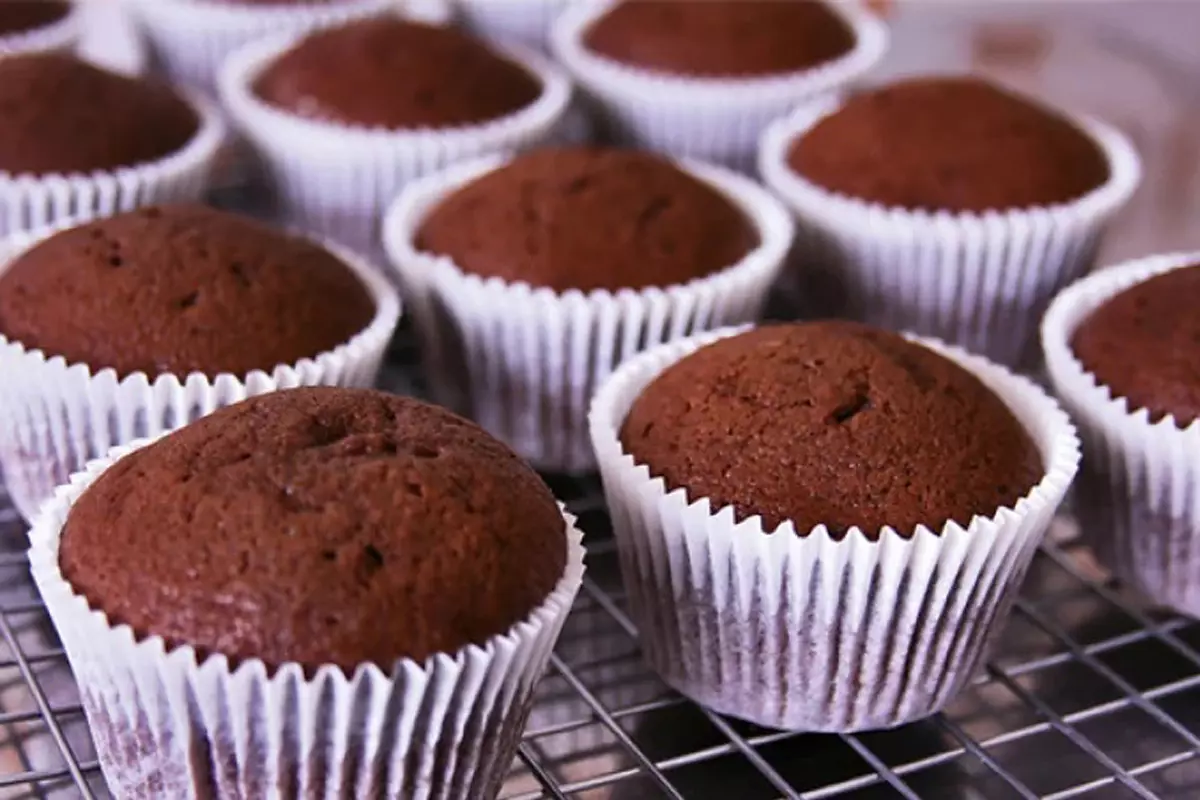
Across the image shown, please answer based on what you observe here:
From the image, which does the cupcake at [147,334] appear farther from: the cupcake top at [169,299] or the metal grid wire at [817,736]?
the metal grid wire at [817,736]

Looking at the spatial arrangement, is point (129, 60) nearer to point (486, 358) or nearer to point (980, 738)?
point (486, 358)

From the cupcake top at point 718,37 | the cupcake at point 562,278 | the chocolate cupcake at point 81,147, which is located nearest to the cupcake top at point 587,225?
the cupcake at point 562,278

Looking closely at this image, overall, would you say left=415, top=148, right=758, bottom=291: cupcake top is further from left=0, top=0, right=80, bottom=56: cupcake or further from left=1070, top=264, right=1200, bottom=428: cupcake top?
left=0, top=0, right=80, bottom=56: cupcake

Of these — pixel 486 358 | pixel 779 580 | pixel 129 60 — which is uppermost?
pixel 779 580

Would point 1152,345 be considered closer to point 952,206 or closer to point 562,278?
point 952,206

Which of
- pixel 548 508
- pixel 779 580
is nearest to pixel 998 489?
pixel 779 580

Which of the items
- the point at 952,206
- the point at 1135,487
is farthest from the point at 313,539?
the point at 952,206

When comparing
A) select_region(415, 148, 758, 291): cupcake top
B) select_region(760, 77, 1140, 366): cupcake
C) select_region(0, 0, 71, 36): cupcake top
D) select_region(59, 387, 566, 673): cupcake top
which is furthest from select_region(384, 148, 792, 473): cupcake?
select_region(0, 0, 71, 36): cupcake top
